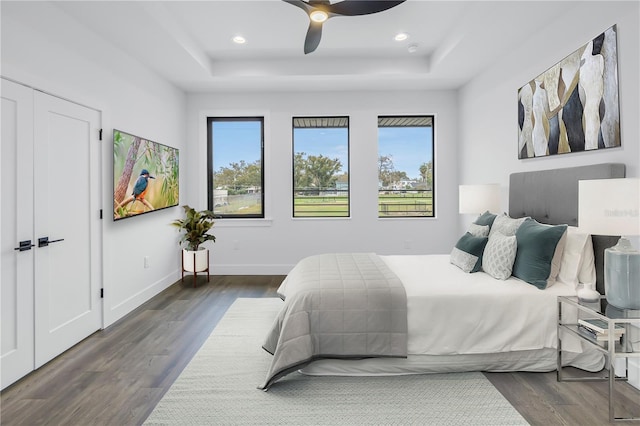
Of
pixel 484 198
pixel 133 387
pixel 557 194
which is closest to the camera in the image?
pixel 133 387

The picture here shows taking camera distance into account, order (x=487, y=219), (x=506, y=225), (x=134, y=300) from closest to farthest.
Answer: (x=506, y=225)
(x=487, y=219)
(x=134, y=300)

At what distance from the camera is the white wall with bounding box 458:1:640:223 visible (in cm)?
228

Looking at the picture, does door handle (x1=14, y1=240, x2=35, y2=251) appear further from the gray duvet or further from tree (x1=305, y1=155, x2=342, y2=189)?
tree (x1=305, y1=155, x2=342, y2=189)

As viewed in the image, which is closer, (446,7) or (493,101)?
(446,7)

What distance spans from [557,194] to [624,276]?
3.37 feet

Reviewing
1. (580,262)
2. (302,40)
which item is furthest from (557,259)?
(302,40)

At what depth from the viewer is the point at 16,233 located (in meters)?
2.36

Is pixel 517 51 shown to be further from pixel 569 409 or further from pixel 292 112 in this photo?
pixel 569 409

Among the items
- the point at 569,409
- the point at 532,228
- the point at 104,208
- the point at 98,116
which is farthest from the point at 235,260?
the point at 569,409

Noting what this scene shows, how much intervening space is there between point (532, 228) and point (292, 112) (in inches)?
142

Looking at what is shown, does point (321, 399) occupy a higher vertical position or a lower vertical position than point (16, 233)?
lower

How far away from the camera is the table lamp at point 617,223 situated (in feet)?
6.07

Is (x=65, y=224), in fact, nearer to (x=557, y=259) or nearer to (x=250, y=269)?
(x=250, y=269)

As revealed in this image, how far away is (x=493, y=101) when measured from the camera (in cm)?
410
